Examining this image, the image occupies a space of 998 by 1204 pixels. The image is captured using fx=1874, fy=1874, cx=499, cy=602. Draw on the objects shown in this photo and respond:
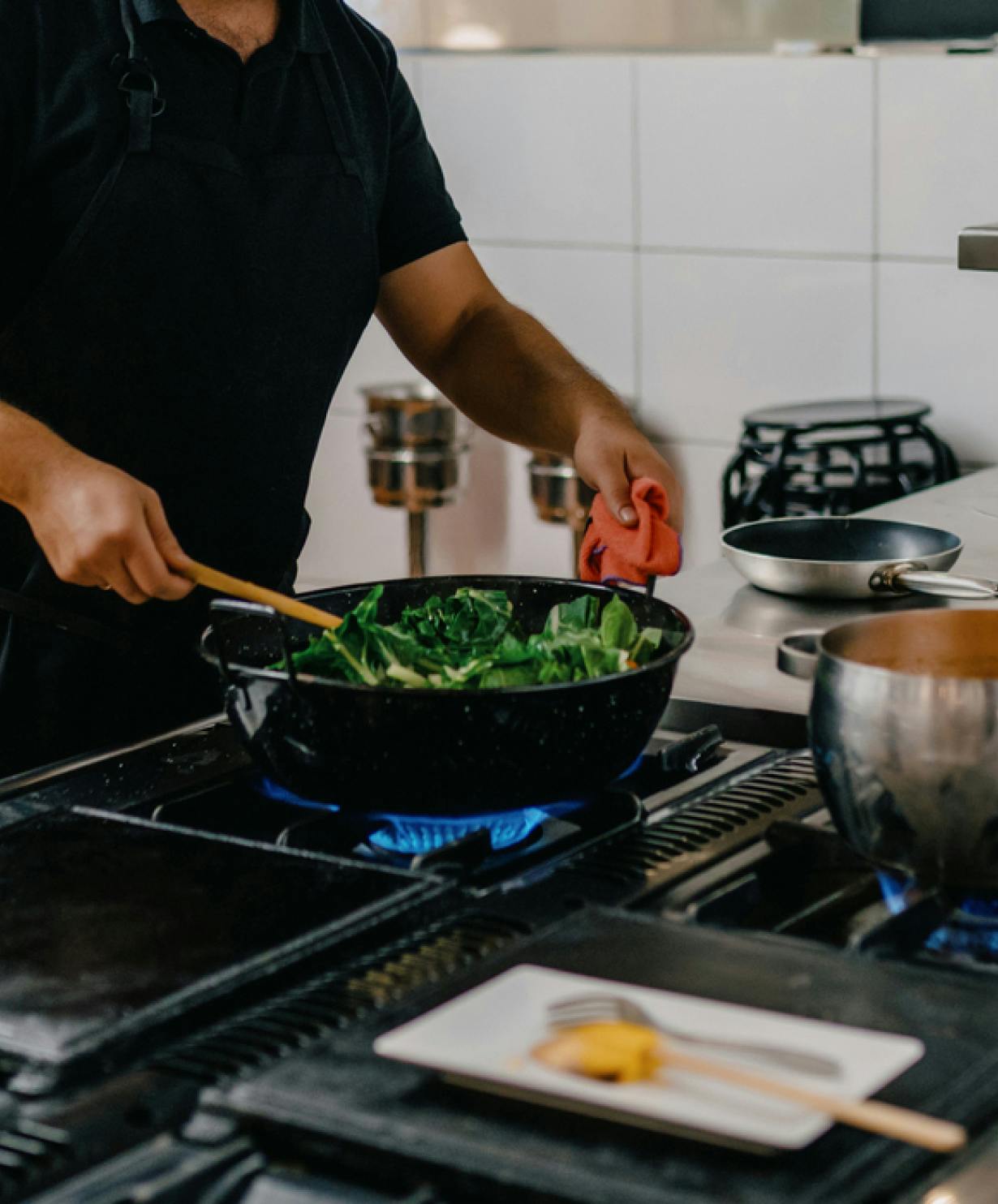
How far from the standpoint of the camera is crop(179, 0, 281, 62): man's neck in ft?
6.19

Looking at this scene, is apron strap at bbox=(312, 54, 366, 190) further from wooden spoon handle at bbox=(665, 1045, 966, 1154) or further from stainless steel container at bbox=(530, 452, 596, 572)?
stainless steel container at bbox=(530, 452, 596, 572)

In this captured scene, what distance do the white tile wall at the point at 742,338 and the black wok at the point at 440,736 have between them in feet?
7.91

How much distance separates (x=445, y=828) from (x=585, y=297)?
2.74 meters

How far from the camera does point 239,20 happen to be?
6.30ft

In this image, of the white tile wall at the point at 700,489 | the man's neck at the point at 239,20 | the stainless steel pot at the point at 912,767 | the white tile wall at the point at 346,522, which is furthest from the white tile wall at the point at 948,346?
the stainless steel pot at the point at 912,767

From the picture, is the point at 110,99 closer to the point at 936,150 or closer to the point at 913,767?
the point at 913,767

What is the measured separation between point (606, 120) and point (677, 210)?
0.79 ft

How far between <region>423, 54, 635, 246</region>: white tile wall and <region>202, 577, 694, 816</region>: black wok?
2667mm

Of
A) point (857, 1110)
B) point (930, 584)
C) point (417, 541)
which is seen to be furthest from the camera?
point (417, 541)

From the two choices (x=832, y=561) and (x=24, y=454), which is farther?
(x=832, y=561)

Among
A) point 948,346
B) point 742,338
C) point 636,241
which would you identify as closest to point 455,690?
point 948,346

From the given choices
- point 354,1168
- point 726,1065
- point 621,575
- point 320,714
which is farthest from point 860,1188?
point 621,575

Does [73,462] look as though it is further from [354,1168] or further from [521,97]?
[521,97]

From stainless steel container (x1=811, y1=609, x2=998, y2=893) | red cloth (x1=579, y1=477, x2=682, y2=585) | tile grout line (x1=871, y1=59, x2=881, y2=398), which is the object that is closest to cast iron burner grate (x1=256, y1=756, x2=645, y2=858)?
stainless steel container (x1=811, y1=609, x2=998, y2=893)
